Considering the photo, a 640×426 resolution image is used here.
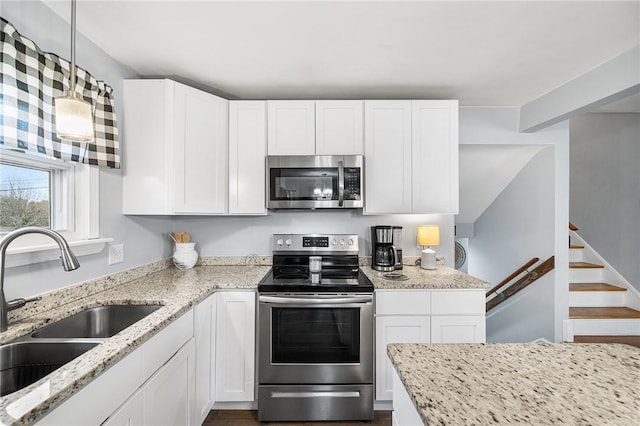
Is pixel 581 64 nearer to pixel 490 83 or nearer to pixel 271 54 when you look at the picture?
pixel 490 83

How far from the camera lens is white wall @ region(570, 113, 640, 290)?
10.9 feet

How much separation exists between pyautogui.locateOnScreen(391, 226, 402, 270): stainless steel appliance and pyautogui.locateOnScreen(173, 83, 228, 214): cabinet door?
1406mm

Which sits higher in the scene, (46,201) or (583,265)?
(46,201)

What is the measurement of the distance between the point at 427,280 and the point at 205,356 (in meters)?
1.58

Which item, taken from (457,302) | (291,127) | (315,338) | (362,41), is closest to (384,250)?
(457,302)

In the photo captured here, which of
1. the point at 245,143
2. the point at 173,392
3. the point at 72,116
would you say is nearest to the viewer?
the point at 72,116

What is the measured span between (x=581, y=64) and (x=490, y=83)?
53cm

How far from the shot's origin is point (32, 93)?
133 centimetres

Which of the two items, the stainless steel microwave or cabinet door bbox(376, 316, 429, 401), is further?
the stainless steel microwave

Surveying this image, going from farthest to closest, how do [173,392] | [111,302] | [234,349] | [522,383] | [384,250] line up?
[384,250], [234,349], [111,302], [173,392], [522,383]

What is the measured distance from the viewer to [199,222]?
9.07 ft

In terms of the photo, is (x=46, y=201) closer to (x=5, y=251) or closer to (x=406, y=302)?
(x=5, y=251)

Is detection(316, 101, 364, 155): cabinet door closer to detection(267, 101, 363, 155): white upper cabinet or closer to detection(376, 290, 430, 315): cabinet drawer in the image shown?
detection(267, 101, 363, 155): white upper cabinet

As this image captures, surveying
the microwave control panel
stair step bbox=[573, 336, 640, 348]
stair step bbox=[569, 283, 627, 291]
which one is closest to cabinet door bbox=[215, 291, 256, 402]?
the microwave control panel
